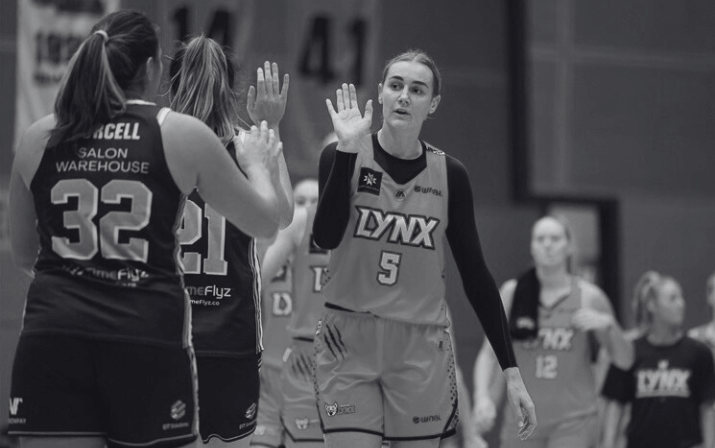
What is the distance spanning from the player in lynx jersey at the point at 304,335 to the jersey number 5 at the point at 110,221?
11.9 feet

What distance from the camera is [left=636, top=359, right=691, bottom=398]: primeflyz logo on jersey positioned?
9867 millimetres

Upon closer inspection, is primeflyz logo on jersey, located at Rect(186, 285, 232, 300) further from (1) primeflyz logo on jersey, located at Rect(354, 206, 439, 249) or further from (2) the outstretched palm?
(2) the outstretched palm

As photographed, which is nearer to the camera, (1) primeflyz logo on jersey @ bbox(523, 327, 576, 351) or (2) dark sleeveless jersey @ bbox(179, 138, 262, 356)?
(2) dark sleeveless jersey @ bbox(179, 138, 262, 356)

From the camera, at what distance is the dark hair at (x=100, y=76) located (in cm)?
388

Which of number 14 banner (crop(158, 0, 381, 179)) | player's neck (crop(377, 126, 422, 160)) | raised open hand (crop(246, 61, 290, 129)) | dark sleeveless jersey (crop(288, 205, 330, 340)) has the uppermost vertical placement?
number 14 banner (crop(158, 0, 381, 179))

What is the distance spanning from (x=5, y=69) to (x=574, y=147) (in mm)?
6122

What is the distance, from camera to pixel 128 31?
3.94 m

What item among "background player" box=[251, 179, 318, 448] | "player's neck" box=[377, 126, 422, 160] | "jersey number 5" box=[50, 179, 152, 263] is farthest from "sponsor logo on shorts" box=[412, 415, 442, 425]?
"background player" box=[251, 179, 318, 448]

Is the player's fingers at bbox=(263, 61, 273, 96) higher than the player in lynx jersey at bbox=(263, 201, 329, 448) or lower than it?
higher

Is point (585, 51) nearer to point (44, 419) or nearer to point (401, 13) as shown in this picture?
point (401, 13)

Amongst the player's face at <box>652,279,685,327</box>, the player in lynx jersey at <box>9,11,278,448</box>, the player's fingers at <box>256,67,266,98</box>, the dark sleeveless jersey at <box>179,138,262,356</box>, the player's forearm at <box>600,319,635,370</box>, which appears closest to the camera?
the player in lynx jersey at <box>9,11,278,448</box>

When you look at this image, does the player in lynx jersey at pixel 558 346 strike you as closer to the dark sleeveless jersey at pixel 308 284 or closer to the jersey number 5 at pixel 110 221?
the dark sleeveless jersey at pixel 308 284

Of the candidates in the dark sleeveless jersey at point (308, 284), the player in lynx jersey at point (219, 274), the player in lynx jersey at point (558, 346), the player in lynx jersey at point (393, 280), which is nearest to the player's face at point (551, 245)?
the player in lynx jersey at point (558, 346)

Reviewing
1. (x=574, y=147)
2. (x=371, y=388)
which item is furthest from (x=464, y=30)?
(x=371, y=388)
